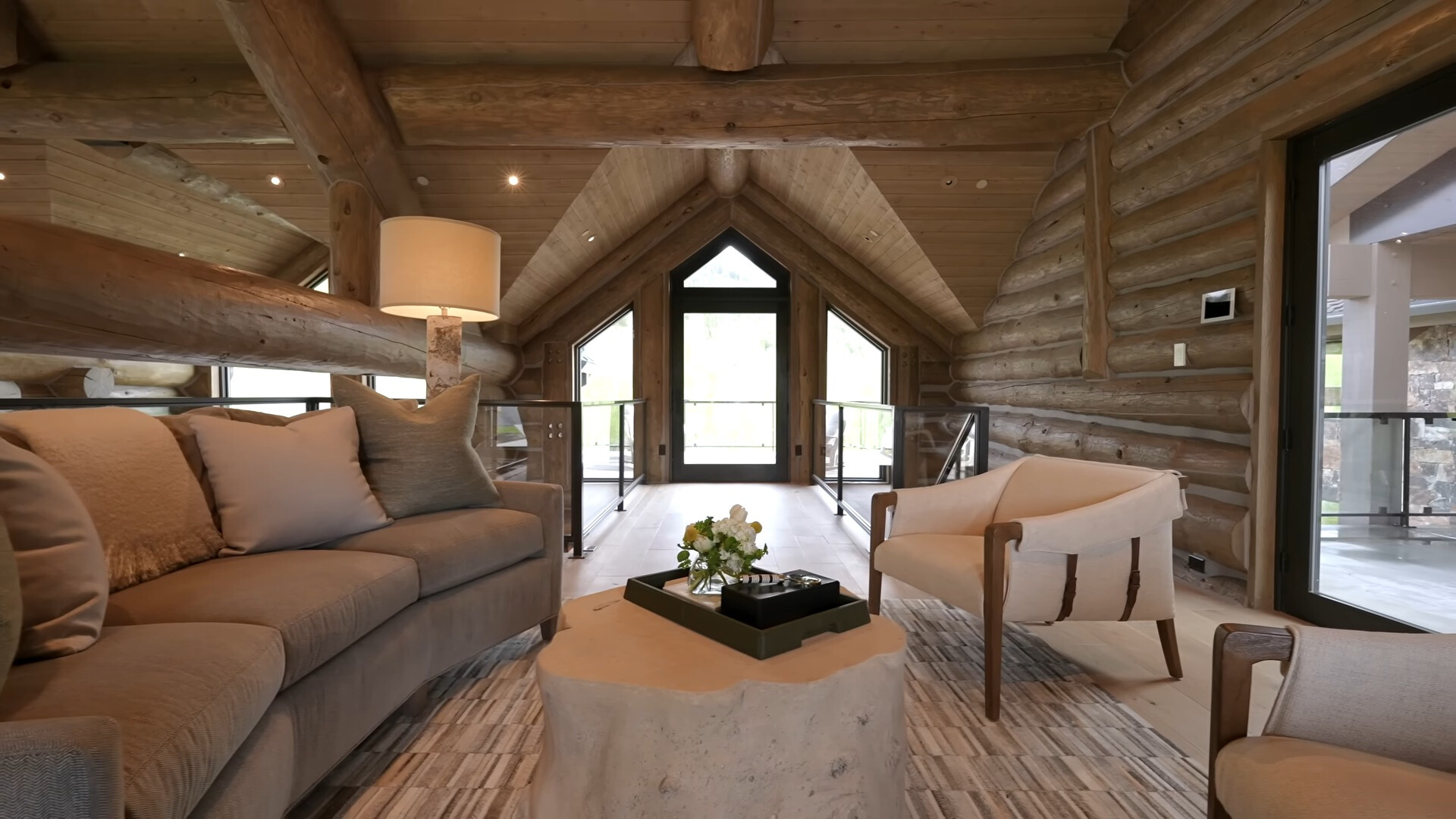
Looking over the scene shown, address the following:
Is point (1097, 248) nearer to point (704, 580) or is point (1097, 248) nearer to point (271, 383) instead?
point (704, 580)

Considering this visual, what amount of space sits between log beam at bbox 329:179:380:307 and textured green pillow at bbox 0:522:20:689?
12.0 ft

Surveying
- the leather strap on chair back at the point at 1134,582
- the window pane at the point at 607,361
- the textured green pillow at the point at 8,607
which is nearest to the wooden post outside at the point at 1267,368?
the leather strap on chair back at the point at 1134,582

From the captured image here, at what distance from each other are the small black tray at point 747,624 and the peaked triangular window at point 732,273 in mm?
6039

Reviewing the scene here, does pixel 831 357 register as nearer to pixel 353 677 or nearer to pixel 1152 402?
pixel 1152 402

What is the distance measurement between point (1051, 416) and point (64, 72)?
691 cm

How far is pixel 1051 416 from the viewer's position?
5.05 m

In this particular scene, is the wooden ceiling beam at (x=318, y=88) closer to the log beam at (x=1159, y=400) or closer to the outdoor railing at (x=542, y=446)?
the outdoor railing at (x=542, y=446)

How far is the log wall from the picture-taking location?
8.21 feet

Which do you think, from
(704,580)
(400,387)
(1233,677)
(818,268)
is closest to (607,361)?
(400,387)

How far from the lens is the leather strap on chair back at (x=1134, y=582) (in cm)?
211

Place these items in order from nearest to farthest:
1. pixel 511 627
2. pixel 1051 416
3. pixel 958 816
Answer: pixel 958 816 < pixel 511 627 < pixel 1051 416

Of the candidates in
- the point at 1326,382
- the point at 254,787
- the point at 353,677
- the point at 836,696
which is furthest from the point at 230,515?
the point at 1326,382

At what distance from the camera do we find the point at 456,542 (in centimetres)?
204

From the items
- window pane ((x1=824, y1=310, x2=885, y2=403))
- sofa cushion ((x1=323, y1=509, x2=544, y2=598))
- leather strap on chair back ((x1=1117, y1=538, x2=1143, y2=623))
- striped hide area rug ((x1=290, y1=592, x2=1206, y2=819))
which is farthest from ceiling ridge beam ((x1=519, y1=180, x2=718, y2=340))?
leather strap on chair back ((x1=1117, y1=538, x2=1143, y2=623))
